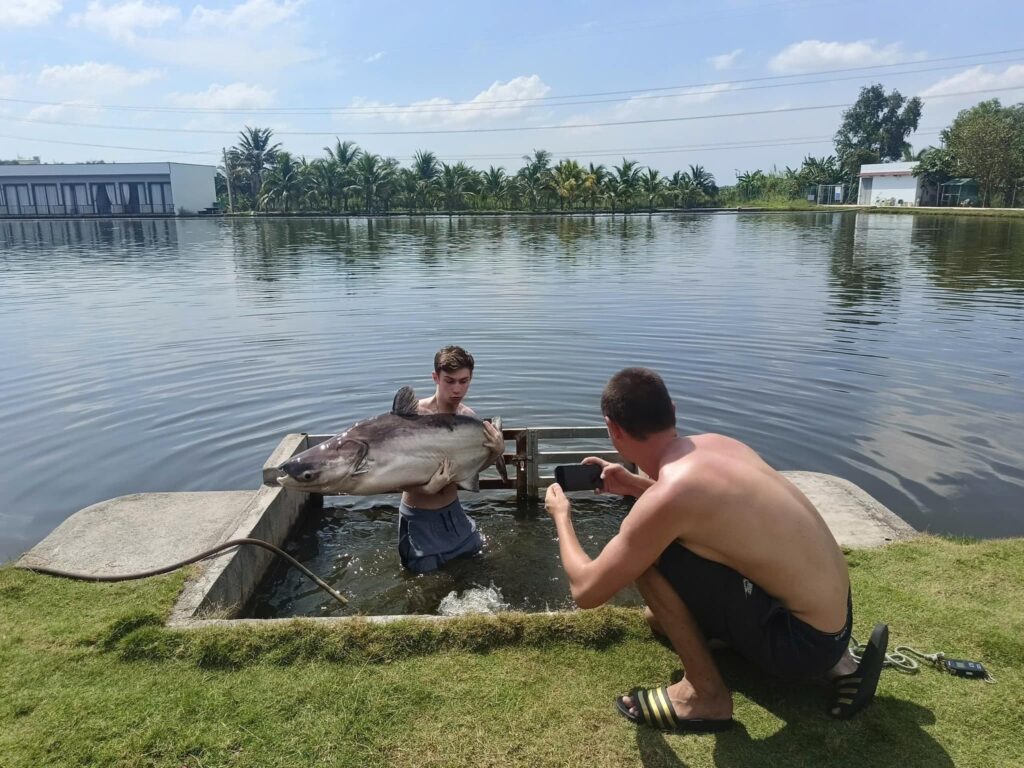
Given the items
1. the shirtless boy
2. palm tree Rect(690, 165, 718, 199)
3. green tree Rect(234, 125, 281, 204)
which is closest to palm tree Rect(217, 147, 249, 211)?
green tree Rect(234, 125, 281, 204)

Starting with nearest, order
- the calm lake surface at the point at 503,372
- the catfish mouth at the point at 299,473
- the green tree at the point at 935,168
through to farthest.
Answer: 1. the catfish mouth at the point at 299,473
2. the calm lake surface at the point at 503,372
3. the green tree at the point at 935,168

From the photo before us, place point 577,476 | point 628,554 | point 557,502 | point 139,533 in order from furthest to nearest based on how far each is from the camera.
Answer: point 139,533 → point 577,476 → point 557,502 → point 628,554

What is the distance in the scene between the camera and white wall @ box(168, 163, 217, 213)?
7706 centimetres

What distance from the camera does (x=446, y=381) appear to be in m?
5.48

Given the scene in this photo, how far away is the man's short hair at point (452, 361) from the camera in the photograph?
5.45m

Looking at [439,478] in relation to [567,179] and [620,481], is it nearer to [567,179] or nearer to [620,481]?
[620,481]

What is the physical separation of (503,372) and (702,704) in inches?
341

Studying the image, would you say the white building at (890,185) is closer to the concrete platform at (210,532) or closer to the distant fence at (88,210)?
the distant fence at (88,210)

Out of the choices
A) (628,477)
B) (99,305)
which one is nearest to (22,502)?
Answer: (628,477)

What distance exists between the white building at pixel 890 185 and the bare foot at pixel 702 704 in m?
80.6

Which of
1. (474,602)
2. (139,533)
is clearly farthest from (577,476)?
(139,533)

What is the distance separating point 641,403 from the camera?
128 inches

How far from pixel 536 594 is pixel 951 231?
4328 centimetres

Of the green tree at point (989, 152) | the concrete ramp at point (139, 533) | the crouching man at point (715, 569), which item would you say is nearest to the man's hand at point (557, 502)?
the crouching man at point (715, 569)
